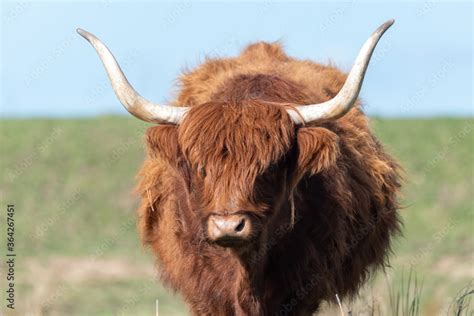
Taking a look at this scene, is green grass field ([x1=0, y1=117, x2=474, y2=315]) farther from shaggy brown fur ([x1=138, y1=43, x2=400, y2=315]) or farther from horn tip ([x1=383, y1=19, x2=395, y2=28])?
horn tip ([x1=383, y1=19, x2=395, y2=28])

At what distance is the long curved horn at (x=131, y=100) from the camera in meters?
7.66

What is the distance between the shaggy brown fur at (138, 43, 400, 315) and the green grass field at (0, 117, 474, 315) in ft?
34.1

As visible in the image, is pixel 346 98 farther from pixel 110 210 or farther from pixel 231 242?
pixel 110 210

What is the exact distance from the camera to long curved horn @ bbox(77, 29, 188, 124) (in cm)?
766

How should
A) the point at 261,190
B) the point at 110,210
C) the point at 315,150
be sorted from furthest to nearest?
the point at 110,210 → the point at 315,150 → the point at 261,190

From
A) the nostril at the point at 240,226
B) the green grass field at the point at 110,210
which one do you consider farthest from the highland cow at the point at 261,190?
the green grass field at the point at 110,210

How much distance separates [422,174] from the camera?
3738cm

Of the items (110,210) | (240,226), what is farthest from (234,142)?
(110,210)

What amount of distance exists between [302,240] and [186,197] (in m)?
0.89

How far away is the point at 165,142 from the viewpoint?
7.62 metres

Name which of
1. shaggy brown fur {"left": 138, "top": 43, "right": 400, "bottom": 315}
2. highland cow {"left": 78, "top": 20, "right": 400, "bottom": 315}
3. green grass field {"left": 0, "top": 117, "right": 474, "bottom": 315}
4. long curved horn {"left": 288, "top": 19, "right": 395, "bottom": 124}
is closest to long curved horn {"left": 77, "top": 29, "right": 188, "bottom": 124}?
highland cow {"left": 78, "top": 20, "right": 400, "bottom": 315}

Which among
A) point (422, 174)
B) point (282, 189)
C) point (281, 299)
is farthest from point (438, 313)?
point (422, 174)

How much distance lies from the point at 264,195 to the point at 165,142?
2.65 ft

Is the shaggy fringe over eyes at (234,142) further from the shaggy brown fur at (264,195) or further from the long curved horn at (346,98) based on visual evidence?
the long curved horn at (346,98)
